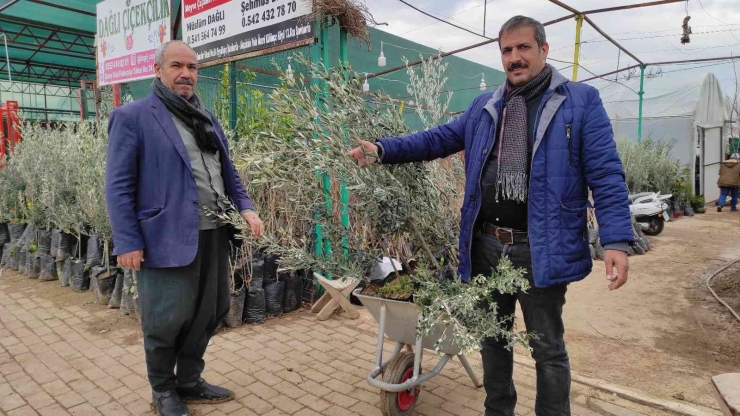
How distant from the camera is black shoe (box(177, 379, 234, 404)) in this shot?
9.49 ft

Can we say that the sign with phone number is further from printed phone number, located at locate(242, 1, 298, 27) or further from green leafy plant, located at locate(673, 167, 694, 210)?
green leafy plant, located at locate(673, 167, 694, 210)

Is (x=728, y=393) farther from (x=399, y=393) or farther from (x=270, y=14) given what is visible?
(x=270, y=14)

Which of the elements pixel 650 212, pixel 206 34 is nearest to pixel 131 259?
pixel 206 34

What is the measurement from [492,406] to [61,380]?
2794 mm

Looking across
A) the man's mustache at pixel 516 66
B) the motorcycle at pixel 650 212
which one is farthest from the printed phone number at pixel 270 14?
the motorcycle at pixel 650 212

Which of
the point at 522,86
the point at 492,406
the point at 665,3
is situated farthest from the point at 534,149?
the point at 665,3

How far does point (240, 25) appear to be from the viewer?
16.6 feet

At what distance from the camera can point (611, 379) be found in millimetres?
3350

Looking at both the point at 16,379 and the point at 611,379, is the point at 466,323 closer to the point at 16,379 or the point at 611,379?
the point at 611,379

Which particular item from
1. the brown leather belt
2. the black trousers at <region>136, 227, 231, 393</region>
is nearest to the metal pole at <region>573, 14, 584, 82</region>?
the brown leather belt

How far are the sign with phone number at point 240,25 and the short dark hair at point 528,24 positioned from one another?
8.26 feet

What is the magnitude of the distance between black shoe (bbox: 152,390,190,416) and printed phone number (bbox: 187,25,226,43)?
400 cm

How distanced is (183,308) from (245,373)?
937 mm

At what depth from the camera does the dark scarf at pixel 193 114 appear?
8.38ft
